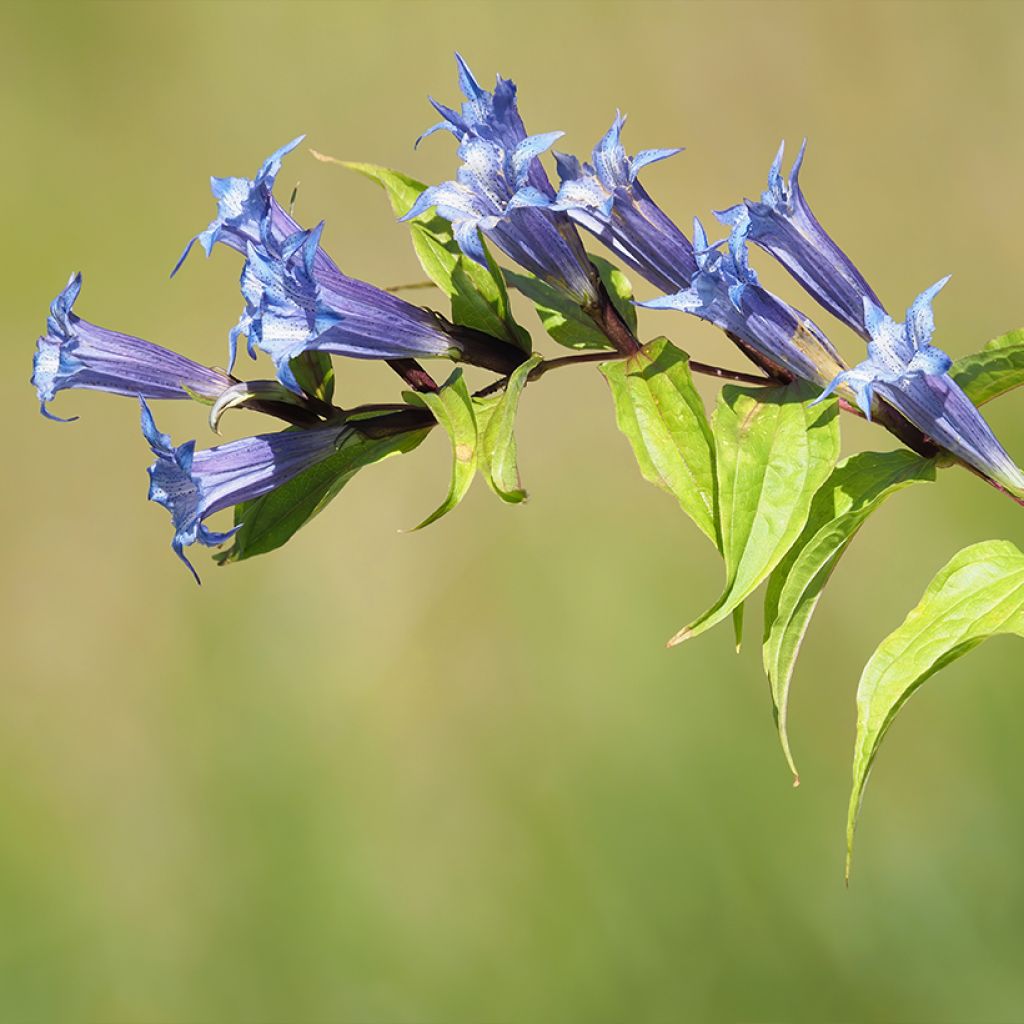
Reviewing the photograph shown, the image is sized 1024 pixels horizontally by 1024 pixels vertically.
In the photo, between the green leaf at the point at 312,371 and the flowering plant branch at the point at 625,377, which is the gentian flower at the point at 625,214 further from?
the green leaf at the point at 312,371

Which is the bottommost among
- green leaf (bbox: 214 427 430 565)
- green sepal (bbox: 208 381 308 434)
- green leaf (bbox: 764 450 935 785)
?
green leaf (bbox: 764 450 935 785)

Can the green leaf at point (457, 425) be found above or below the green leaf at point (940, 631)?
above

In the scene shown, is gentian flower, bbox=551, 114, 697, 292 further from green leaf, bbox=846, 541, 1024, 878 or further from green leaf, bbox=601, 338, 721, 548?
green leaf, bbox=846, 541, 1024, 878

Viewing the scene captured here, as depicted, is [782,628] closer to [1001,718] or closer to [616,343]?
[616,343]

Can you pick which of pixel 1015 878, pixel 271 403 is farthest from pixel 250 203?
pixel 1015 878

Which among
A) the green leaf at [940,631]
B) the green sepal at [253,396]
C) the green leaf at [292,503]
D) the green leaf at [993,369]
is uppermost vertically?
the green sepal at [253,396]

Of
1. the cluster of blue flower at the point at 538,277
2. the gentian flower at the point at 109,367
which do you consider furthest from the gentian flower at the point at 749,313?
the gentian flower at the point at 109,367

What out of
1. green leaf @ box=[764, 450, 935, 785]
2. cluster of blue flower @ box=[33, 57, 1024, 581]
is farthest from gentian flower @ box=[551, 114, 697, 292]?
green leaf @ box=[764, 450, 935, 785]

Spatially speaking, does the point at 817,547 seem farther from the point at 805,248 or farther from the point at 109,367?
the point at 109,367
